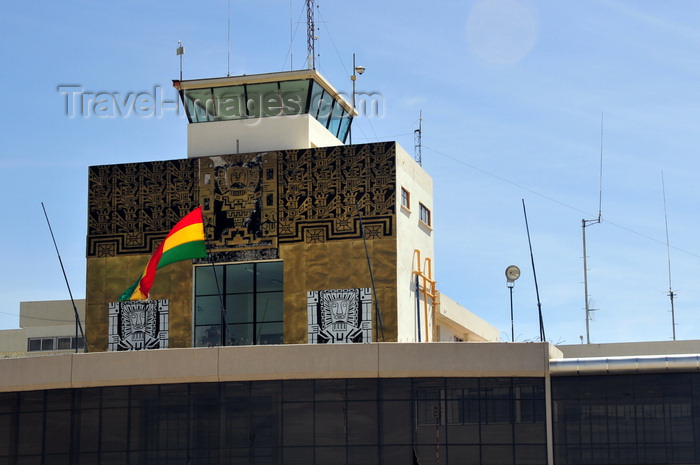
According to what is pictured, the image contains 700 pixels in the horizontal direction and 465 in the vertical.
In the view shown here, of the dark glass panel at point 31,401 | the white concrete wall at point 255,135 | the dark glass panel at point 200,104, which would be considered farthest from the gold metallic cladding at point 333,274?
the dark glass panel at point 31,401

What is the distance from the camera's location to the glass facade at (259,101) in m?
48.1

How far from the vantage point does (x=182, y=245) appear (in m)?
42.8

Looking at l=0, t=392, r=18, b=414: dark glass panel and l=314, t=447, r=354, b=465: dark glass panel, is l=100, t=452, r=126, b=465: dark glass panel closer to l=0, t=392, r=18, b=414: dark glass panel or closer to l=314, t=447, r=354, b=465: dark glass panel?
l=0, t=392, r=18, b=414: dark glass panel

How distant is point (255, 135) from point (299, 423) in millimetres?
14396

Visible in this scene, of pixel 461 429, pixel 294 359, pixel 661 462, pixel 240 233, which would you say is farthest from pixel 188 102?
pixel 661 462

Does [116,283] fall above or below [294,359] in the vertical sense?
above

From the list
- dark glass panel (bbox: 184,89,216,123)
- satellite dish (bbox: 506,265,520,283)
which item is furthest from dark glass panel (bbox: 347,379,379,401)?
satellite dish (bbox: 506,265,520,283)

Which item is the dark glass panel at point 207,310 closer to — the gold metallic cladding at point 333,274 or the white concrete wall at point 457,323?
the gold metallic cladding at point 333,274

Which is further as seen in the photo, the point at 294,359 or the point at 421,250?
the point at 421,250

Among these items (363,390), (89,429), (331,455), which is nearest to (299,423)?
(331,455)

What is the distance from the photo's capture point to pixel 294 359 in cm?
3875

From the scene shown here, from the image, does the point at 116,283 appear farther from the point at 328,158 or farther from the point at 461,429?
the point at 461,429

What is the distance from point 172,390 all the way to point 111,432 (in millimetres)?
2650

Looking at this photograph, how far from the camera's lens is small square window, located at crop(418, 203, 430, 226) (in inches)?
1913
